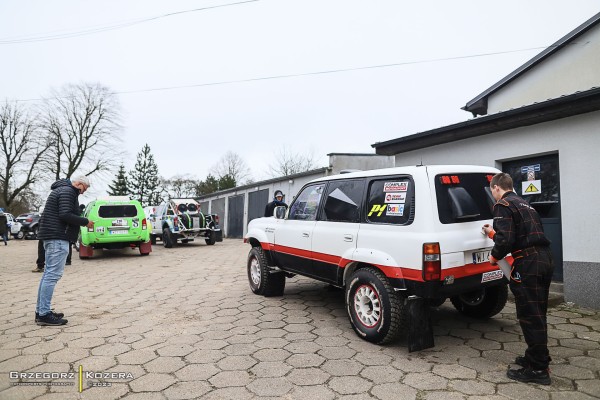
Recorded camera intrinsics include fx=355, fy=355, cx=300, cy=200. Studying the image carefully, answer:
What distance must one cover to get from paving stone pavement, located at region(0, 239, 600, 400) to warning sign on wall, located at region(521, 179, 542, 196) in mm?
1957

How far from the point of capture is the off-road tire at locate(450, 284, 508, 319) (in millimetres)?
4148

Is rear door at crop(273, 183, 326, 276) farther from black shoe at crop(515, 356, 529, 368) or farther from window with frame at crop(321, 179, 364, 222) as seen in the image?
black shoe at crop(515, 356, 529, 368)

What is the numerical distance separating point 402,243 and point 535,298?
1117mm

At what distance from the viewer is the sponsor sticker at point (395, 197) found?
140 inches

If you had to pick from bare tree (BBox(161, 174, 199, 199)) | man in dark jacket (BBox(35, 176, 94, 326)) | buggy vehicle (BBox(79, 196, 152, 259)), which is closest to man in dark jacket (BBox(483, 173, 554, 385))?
man in dark jacket (BBox(35, 176, 94, 326))

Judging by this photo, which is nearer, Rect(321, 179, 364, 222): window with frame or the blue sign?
Rect(321, 179, 364, 222): window with frame

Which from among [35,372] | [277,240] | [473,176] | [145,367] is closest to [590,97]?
[473,176]

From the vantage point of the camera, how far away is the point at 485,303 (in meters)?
4.34

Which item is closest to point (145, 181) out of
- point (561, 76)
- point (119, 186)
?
point (119, 186)

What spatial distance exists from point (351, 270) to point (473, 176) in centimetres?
165

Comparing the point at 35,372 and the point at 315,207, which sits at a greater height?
the point at 315,207

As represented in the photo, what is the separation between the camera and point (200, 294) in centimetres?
593

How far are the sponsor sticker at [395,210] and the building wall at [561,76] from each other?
29.4 feet

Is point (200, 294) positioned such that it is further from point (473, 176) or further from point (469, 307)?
point (473, 176)
